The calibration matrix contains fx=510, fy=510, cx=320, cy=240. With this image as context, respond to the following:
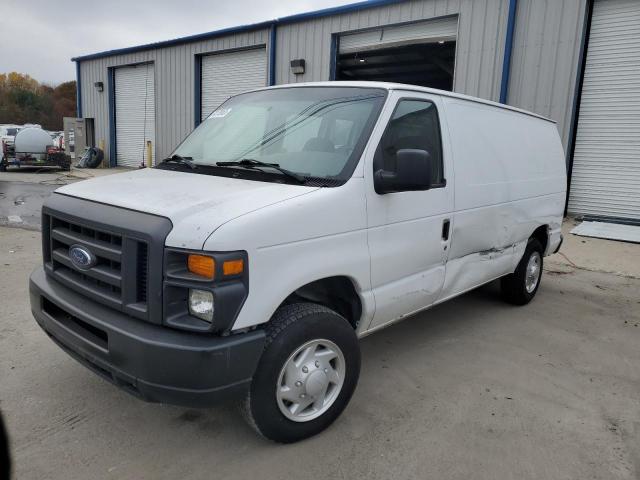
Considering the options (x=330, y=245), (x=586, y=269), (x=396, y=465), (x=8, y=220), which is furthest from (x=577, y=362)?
(x=8, y=220)

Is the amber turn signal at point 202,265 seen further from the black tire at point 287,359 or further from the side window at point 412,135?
the side window at point 412,135

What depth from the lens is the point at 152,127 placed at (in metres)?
21.0

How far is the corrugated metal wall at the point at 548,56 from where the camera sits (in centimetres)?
1053

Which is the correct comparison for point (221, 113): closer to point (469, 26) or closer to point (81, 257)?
point (81, 257)

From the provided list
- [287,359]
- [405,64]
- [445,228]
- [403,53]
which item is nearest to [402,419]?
[287,359]

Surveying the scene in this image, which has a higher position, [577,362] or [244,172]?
[244,172]

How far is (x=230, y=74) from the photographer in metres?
17.5

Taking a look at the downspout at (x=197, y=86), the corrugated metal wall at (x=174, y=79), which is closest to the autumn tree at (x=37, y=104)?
the corrugated metal wall at (x=174, y=79)

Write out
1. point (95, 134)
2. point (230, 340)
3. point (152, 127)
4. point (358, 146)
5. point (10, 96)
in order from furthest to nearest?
point (10, 96), point (95, 134), point (152, 127), point (358, 146), point (230, 340)

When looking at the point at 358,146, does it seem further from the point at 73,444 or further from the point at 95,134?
the point at 95,134

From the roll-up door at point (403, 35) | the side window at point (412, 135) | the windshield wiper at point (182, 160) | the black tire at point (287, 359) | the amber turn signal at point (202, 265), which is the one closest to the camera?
the amber turn signal at point (202, 265)

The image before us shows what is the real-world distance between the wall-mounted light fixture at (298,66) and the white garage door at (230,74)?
1744mm

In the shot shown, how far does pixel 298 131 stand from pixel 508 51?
9.45 meters

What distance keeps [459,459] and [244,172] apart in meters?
2.14
